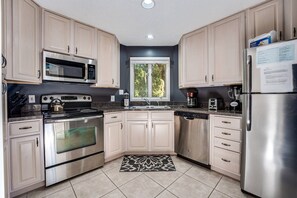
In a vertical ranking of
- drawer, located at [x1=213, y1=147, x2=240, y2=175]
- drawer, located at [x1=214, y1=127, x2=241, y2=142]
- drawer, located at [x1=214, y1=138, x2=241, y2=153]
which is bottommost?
drawer, located at [x1=213, y1=147, x2=240, y2=175]

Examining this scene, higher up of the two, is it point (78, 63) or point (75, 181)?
point (78, 63)

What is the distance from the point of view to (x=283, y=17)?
169cm

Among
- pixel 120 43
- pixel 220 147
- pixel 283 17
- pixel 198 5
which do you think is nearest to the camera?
pixel 283 17

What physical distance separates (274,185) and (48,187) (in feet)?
8.16

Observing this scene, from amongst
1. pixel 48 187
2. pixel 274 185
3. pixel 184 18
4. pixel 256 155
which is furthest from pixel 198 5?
pixel 48 187

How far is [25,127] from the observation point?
1.60m

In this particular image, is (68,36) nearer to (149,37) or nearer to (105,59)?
(105,59)

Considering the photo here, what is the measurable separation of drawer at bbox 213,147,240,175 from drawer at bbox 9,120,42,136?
235 centimetres

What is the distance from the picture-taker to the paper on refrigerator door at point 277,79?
1286 mm

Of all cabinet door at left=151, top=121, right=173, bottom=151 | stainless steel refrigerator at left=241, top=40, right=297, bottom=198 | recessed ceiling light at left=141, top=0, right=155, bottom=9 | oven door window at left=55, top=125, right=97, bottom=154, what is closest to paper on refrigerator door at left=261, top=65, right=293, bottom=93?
stainless steel refrigerator at left=241, top=40, right=297, bottom=198

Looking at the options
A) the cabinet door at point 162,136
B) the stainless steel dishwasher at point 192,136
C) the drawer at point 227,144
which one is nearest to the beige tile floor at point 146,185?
the stainless steel dishwasher at point 192,136

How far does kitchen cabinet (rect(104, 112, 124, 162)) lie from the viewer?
7.73 ft

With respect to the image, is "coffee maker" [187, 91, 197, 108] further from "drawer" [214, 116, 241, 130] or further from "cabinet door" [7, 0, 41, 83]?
"cabinet door" [7, 0, 41, 83]

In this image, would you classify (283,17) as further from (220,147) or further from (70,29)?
(70,29)
